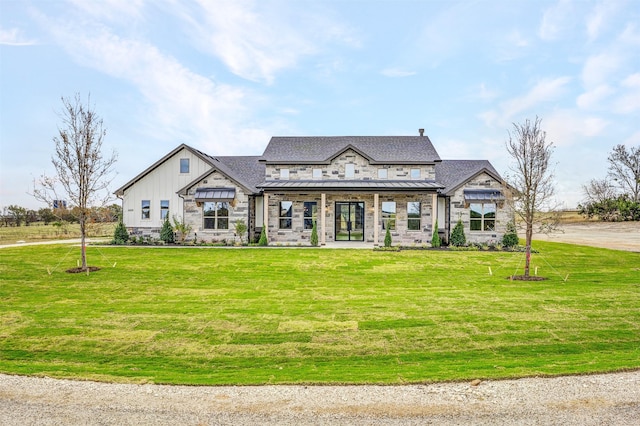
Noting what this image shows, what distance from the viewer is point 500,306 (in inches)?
373

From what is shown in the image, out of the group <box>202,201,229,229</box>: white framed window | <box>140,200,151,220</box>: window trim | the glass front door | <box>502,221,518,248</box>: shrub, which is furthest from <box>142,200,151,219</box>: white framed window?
<box>502,221,518,248</box>: shrub

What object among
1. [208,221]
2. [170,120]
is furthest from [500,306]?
[170,120]

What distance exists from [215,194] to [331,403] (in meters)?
20.6

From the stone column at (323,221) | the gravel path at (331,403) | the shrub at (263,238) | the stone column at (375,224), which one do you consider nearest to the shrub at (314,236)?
the stone column at (323,221)

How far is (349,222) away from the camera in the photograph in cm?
2470

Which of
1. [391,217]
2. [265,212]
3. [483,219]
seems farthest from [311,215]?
[483,219]

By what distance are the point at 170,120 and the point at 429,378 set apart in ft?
87.1

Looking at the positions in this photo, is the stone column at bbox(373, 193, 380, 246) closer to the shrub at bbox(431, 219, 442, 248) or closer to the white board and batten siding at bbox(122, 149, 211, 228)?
the shrub at bbox(431, 219, 442, 248)

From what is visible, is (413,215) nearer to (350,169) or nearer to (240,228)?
(350,169)

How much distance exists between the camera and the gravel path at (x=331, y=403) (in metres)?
4.32

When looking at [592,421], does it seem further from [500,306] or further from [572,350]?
[500,306]

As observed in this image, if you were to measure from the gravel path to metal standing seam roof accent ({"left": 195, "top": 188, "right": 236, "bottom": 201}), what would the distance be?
18572 mm

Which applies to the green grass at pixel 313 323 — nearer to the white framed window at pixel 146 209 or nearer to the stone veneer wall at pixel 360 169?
the white framed window at pixel 146 209

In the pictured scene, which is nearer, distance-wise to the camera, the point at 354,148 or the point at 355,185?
the point at 355,185
